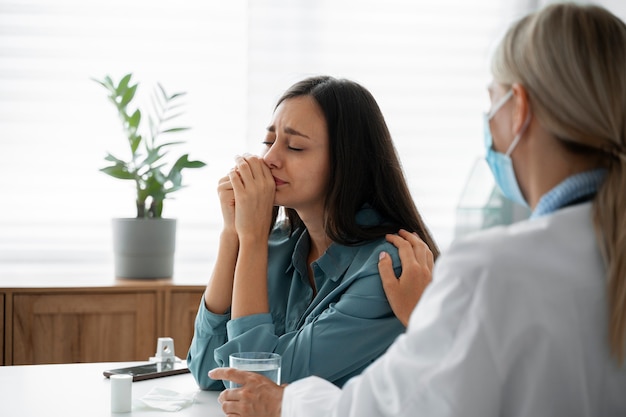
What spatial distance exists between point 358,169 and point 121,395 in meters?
0.69

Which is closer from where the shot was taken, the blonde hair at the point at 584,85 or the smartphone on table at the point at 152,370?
the blonde hair at the point at 584,85

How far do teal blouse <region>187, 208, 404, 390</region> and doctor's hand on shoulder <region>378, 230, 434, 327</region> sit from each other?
0.03m

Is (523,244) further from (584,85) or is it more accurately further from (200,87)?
(200,87)

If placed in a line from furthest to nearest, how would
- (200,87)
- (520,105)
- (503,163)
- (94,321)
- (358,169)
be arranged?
(200,87), (94,321), (358,169), (503,163), (520,105)

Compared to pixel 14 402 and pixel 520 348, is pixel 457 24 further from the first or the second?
pixel 520 348

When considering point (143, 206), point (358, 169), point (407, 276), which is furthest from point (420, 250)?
point (143, 206)

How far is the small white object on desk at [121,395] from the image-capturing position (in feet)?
5.09

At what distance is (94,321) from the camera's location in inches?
119

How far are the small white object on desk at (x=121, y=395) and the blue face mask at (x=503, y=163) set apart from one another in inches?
31.2

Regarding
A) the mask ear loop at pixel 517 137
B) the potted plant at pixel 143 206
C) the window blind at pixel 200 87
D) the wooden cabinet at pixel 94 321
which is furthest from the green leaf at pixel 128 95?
the mask ear loop at pixel 517 137

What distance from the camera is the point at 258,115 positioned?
3.49 meters

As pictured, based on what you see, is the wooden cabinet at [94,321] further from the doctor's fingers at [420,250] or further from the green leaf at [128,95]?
the doctor's fingers at [420,250]

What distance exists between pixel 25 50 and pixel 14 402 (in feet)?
6.83

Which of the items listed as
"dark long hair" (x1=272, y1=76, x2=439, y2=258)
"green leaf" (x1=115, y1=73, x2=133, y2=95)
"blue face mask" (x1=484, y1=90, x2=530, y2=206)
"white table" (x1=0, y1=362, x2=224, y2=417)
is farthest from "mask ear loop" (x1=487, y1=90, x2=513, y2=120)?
"green leaf" (x1=115, y1=73, x2=133, y2=95)
